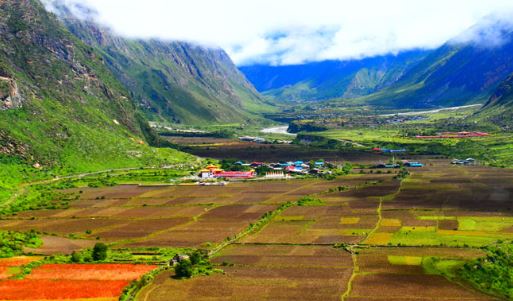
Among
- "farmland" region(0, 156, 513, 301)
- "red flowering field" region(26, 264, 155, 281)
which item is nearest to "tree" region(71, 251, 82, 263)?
"red flowering field" region(26, 264, 155, 281)

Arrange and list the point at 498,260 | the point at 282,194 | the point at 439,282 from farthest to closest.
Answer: the point at 282,194, the point at 498,260, the point at 439,282

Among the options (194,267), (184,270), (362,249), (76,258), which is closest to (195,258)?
(194,267)

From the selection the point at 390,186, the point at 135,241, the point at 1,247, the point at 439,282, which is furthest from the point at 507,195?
the point at 1,247

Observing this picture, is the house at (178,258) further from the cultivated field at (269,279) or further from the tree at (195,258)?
the cultivated field at (269,279)

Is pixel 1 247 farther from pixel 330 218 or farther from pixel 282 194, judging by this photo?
pixel 282 194

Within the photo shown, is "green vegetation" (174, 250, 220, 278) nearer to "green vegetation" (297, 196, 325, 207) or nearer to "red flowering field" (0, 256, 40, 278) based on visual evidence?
"red flowering field" (0, 256, 40, 278)

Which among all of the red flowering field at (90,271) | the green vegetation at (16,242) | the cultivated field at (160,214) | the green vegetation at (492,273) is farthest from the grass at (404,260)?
the green vegetation at (16,242)
